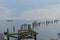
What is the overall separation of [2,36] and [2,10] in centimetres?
39

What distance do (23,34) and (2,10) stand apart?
1.59 feet

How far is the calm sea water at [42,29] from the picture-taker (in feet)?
8.47

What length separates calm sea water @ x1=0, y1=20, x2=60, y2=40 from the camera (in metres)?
2.58

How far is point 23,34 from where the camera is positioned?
2555 mm

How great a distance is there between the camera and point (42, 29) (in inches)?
103

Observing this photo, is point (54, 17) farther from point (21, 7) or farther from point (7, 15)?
point (7, 15)

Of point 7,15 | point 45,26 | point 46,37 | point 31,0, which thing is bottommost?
point 46,37

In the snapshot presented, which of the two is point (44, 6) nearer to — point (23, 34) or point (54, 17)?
point (54, 17)

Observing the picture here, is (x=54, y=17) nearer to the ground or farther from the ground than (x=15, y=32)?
farther from the ground

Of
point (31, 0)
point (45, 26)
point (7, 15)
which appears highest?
point (31, 0)

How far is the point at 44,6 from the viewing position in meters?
2.66

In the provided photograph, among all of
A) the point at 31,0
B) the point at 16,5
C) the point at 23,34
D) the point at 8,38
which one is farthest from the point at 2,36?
the point at 31,0

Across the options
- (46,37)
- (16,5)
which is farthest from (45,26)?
(16,5)

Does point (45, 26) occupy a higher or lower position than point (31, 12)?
lower
